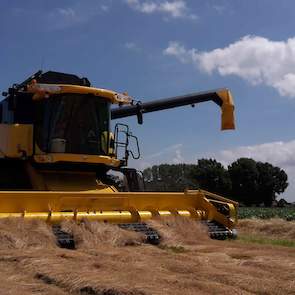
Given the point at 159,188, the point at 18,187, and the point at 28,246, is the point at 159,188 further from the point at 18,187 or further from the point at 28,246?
the point at 28,246

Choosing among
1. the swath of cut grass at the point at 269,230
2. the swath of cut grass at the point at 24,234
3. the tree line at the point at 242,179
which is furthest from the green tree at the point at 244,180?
the swath of cut grass at the point at 24,234

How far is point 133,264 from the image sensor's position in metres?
6.19

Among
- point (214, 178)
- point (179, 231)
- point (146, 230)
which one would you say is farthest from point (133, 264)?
point (214, 178)

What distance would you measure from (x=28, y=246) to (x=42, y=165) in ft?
10.7

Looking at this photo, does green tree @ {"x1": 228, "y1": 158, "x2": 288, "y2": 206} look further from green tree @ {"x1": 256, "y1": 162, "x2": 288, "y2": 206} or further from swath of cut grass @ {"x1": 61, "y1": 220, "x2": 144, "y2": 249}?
swath of cut grass @ {"x1": 61, "y1": 220, "x2": 144, "y2": 249}

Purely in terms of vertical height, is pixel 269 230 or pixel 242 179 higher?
pixel 242 179

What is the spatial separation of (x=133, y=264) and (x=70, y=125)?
4794 millimetres

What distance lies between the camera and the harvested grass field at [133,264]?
16.0ft

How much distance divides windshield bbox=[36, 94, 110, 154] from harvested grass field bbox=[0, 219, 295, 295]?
7.66ft

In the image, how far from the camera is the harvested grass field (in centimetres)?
486

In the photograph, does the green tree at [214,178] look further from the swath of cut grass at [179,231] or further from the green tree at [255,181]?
the swath of cut grass at [179,231]

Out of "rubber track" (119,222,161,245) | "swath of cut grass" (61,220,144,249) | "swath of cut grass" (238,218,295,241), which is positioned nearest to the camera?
"swath of cut grass" (61,220,144,249)

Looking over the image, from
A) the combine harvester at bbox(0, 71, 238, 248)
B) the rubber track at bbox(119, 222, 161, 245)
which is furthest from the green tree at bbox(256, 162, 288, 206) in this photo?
the rubber track at bbox(119, 222, 161, 245)

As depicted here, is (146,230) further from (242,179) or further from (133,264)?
(242,179)
